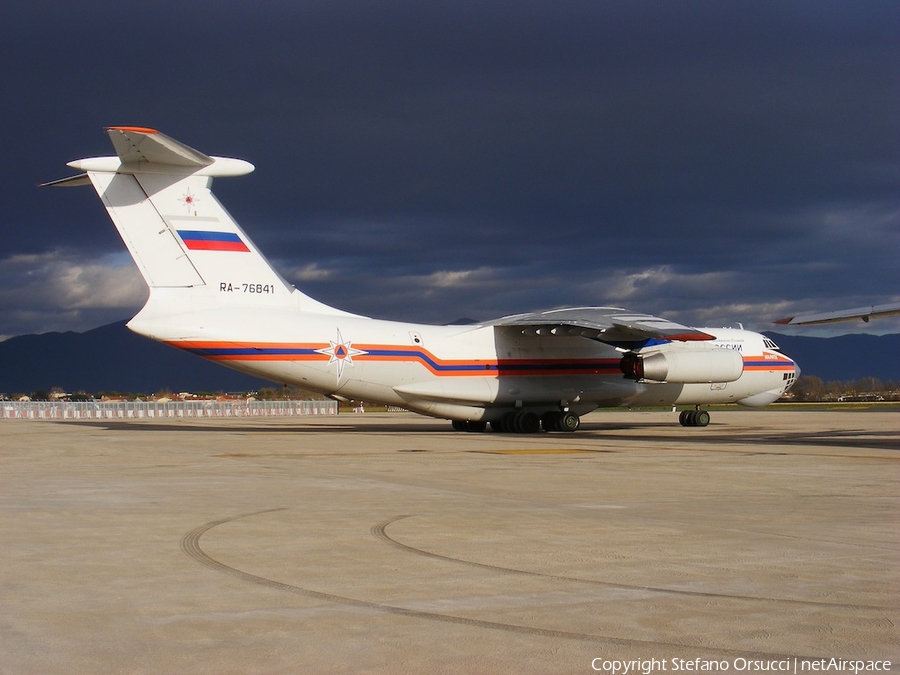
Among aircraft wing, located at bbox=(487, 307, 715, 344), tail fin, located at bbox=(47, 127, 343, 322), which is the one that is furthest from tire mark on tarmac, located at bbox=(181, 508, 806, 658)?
aircraft wing, located at bbox=(487, 307, 715, 344)

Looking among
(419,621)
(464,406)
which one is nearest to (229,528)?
(419,621)

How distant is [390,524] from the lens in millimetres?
8750

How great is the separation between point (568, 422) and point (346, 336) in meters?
7.92

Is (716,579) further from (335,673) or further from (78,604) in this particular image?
(78,604)

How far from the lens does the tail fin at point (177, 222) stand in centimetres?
2402

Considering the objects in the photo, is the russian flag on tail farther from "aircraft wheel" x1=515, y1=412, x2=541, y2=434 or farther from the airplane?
"aircraft wheel" x1=515, y1=412, x2=541, y2=434

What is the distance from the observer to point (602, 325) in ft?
85.8

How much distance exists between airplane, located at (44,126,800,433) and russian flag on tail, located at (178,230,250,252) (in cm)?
3

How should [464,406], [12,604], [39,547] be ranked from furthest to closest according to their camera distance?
[464,406] < [39,547] < [12,604]

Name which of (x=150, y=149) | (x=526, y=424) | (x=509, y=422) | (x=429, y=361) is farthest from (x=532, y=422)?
(x=150, y=149)

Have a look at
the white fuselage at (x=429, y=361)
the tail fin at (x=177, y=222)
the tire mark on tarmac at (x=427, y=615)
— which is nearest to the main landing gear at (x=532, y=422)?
the white fuselage at (x=429, y=361)

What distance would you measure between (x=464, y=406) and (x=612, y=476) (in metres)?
15.1

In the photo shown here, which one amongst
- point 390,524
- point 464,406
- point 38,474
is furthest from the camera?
point 464,406

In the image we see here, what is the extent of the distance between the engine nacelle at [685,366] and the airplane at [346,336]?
41 millimetres
